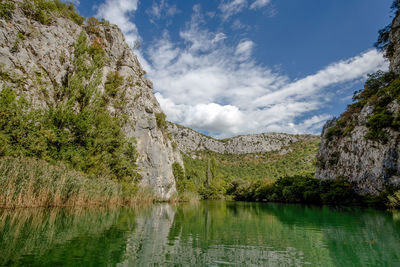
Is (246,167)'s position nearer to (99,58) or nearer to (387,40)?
(387,40)

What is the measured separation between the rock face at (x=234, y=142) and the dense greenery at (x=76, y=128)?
8200 centimetres

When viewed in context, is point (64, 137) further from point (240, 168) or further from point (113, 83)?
point (240, 168)

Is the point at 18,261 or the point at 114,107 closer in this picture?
the point at 18,261

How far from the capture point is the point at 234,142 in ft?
421

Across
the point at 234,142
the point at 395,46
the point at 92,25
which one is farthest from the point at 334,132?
the point at 234,142

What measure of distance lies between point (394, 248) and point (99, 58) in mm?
40307

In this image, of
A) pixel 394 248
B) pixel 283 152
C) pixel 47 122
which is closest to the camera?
pixel 394 248

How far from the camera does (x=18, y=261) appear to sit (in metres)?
4.50

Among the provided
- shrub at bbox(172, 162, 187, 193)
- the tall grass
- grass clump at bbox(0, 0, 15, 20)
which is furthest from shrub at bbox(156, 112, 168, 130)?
the tall grass

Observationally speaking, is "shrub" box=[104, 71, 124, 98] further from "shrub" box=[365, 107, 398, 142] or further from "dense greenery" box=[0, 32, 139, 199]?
"shrub" box=[365, 107, 398, 142]

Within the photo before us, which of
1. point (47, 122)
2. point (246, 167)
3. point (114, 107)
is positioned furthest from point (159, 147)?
point (246, 167)

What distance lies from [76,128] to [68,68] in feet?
36.1

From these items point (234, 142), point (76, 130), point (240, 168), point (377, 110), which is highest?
point (234, 142)

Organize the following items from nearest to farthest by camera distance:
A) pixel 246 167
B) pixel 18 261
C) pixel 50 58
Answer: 1. pixel 18 261
2. pixel 50 58
3. pixel 246 167
